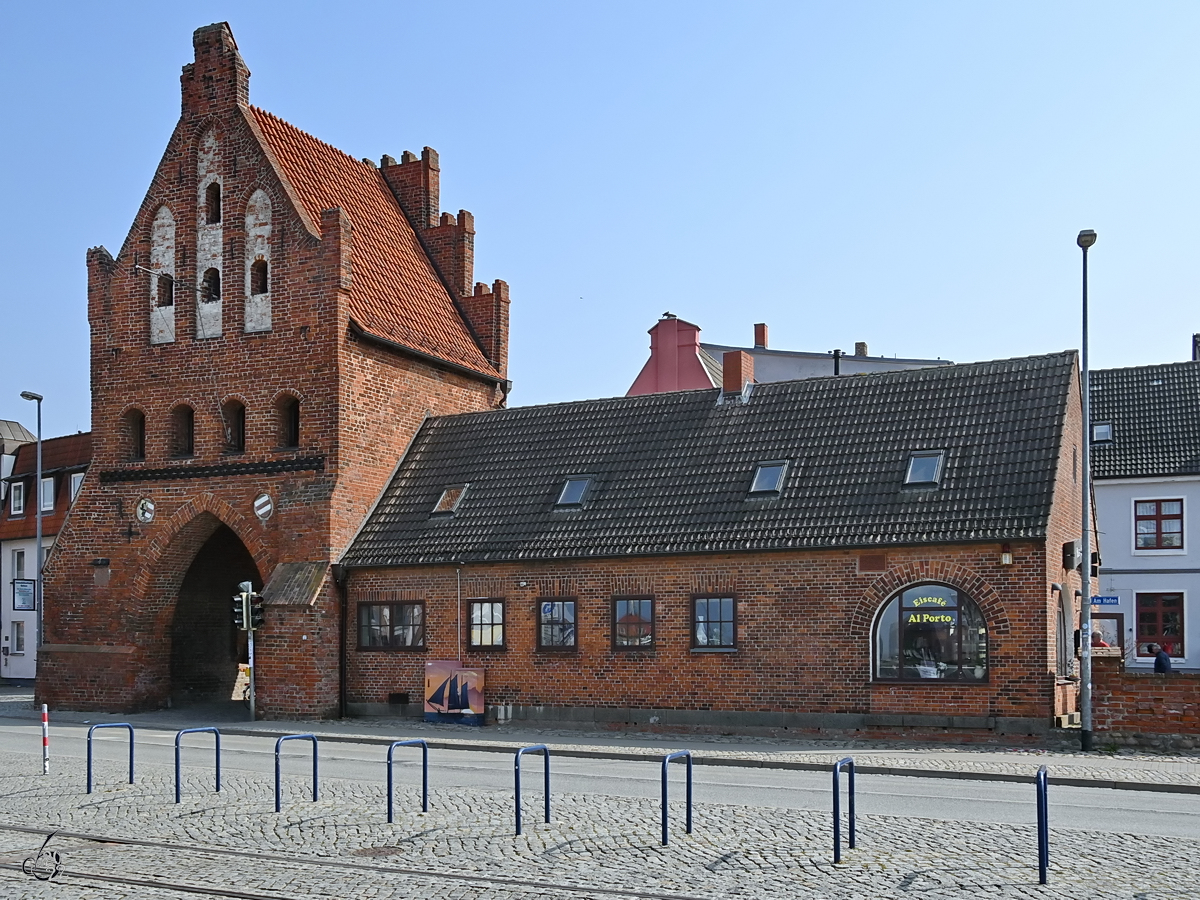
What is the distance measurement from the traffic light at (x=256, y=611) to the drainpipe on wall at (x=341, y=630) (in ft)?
5.33

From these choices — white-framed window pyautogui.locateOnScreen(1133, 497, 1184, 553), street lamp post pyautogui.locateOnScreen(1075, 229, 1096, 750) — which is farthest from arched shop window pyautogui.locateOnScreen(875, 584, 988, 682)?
white-framed window pyautogui.locateOnScreen(1133, 497, 1184, 553)

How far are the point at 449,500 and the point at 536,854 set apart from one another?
17561 millimetres

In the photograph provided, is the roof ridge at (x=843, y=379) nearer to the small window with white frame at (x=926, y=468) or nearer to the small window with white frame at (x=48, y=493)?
the small window with white frame at (x=926, y=468)

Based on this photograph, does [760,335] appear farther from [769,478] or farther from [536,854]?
[536,854]

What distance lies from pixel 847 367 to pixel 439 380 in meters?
33.1

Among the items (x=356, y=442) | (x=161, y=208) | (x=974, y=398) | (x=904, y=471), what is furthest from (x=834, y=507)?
(x=161, y=208)

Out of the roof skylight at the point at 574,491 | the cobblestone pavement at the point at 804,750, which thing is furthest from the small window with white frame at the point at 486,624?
the roof skylight at the point at 574,491

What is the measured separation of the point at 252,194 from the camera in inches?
1219

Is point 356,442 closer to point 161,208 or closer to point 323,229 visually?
point 323,229

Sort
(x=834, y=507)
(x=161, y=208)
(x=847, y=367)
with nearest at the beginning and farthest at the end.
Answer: (x=834, y=507) < (x=161, y=208) < (x=847, y=367)

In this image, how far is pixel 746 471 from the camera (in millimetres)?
26094

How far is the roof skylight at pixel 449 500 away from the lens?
94.6 ft

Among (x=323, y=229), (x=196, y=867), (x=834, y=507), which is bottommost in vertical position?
(x=196, y=867)

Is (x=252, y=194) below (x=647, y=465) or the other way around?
the other way around
